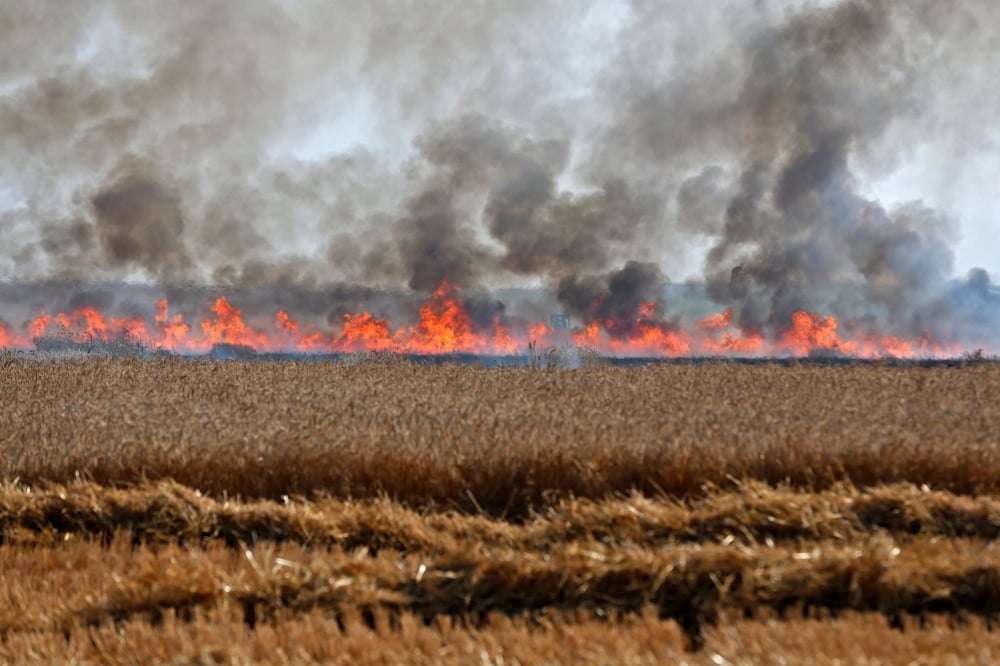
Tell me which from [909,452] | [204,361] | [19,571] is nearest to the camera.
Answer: [19,571]

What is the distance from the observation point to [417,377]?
14.9 m

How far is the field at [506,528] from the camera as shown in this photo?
16.8ft

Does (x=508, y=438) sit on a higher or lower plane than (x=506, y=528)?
higher

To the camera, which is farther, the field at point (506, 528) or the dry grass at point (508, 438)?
the dry grass at point (508, 438)

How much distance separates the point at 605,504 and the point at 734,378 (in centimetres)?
753

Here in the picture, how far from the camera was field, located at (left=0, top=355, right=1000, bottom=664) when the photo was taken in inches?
201

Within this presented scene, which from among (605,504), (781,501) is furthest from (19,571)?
(781,501)

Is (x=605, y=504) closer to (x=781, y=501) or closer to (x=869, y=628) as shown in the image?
(x=781, y=501)

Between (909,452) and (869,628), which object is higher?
(909,452)

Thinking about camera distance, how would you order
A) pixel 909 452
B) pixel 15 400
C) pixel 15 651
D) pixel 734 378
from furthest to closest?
pixel 734 378 → pixel 15 400 → pixel 909 452 → pixel 15 651

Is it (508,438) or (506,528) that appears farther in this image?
(508,438)

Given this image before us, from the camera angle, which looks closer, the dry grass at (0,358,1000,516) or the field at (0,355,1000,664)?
the field at (0,355,1000,664)

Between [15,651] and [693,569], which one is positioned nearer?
[15,651]

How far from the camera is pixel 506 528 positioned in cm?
694
